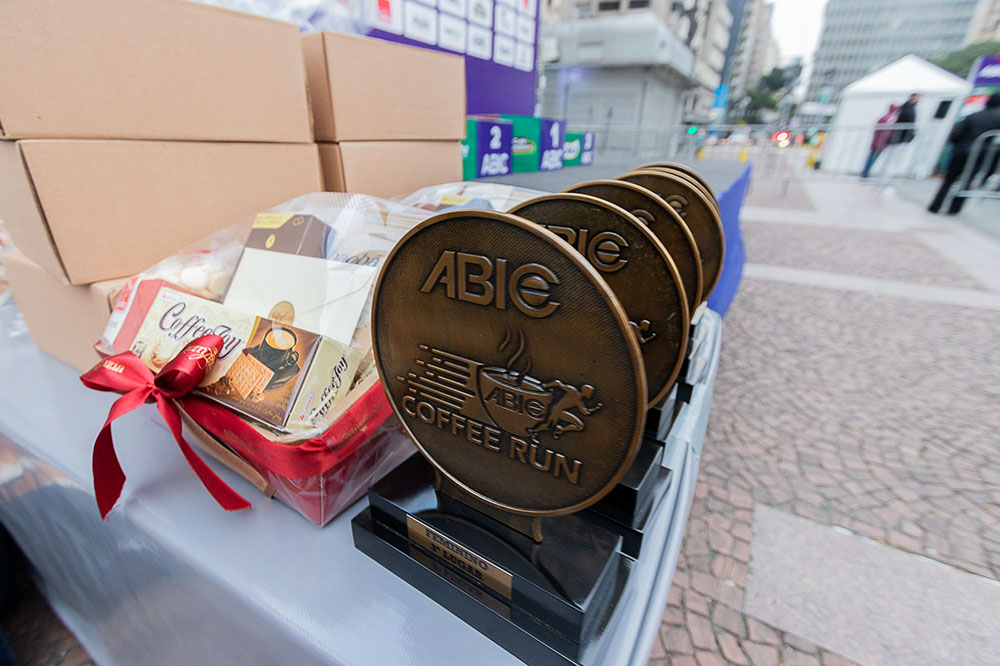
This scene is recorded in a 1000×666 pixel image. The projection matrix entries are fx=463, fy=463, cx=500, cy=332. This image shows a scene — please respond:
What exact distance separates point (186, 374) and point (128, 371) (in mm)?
86

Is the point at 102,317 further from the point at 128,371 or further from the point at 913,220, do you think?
the point at 913,220

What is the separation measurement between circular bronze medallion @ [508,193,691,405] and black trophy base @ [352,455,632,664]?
21 cm

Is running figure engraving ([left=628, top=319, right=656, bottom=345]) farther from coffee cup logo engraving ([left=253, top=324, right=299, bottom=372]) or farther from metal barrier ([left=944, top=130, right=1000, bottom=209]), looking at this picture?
metal barrier ([left=944, top=130, right=1000, bottom=209])

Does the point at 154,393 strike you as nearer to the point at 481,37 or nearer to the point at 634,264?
A: the point at 634,264

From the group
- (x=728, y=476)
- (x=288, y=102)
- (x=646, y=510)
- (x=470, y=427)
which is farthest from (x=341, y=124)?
(x=728, y=476)

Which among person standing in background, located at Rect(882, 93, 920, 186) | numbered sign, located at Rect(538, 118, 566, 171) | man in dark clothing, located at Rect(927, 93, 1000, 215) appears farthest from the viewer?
person standing in background, located at Rect(882, 93, 920, 186)

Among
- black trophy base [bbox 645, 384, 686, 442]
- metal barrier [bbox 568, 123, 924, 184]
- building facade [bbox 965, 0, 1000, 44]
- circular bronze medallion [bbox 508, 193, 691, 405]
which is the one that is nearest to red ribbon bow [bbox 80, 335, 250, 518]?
circular bronze medallion [bbox 508, 193, 691, 405]

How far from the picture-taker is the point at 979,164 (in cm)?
551

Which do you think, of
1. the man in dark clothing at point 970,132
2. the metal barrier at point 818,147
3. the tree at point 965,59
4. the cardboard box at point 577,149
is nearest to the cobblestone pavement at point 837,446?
the cardboard box at point 577,149

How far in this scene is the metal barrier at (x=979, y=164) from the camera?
5.13 m

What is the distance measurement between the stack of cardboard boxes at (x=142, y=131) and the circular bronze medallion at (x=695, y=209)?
71 centimetres

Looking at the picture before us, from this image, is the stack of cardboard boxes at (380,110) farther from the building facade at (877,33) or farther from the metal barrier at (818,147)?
the building facade at (877,33)

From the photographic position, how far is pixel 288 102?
3.09ft

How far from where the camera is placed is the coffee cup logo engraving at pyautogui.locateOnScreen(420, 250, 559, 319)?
354 millimetres
